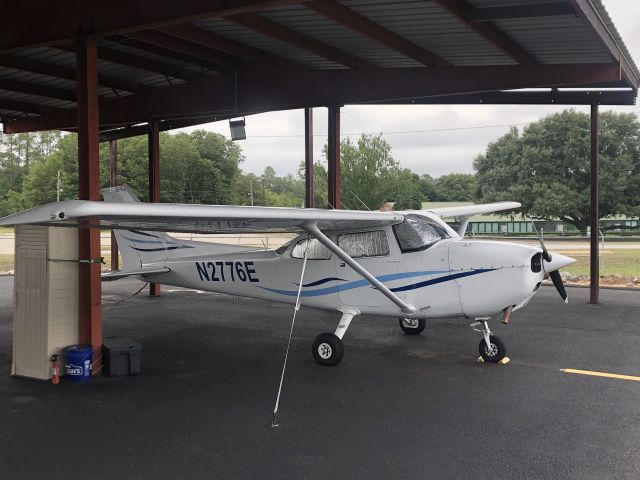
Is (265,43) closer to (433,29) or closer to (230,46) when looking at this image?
(230,46)

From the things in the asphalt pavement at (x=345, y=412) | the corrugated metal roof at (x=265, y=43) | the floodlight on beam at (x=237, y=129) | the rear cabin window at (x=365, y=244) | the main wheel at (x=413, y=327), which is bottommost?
the asphalt pavement at (x=345, y=412)

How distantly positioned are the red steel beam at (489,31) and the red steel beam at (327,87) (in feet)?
0.90

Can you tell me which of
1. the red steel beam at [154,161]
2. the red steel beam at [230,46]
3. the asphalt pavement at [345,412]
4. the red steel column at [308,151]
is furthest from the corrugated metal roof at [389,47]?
the asphalt pavement at [345,412]

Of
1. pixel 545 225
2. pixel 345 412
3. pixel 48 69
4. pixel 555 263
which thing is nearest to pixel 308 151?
pixel 48 69

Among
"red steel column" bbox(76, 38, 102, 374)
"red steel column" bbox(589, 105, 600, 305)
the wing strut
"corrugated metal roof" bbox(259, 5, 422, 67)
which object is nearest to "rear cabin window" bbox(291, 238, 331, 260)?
the wing strut

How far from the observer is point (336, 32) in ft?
28.4

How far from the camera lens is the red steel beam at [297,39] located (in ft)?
25.4

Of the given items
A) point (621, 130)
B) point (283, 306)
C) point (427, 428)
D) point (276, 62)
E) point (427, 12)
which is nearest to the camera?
point (427, 428)

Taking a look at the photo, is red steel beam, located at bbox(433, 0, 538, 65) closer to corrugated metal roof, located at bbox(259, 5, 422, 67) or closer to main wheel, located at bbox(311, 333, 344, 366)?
corrugated metal roof, located at bbox(259, 5, 422, 67)

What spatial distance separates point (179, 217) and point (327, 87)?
6456 mm

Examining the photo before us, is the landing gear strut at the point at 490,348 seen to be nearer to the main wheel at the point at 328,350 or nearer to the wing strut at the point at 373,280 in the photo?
the wing strut at the point at 373,280

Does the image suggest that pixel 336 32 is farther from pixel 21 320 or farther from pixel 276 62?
pixel 21 320

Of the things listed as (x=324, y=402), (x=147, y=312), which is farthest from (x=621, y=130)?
(x=324, y=402)

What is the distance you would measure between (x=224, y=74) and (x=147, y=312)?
17.7ft
